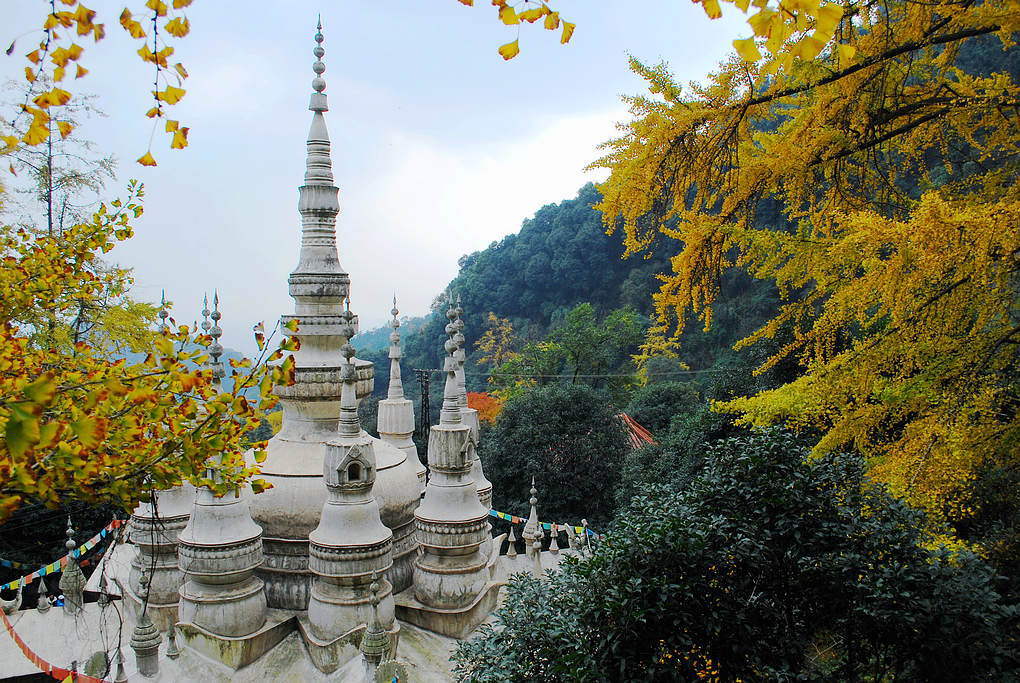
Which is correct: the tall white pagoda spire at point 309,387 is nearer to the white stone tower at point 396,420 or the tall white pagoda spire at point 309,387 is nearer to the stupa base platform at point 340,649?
the stupa base platform at point 340,649

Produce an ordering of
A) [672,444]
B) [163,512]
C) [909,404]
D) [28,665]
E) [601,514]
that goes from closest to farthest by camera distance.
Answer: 1. [909,404]
2. [163,512]
3. [28,665]
4. [672,444]
5. [601,514]

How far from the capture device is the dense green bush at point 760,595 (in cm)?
519

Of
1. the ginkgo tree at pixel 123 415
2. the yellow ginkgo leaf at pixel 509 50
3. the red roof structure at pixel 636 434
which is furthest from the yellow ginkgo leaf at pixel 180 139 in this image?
the red roof structure at pixel 636 434

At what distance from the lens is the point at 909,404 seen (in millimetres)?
6434

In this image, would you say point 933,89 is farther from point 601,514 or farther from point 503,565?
point 601,514

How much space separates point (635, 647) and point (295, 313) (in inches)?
234

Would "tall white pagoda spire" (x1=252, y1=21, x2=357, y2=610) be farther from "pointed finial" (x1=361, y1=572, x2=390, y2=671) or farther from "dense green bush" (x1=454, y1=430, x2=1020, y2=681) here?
"dense green bush" (x1=454, y1=430, x2=1020, y2=681)

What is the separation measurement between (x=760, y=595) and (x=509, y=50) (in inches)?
195

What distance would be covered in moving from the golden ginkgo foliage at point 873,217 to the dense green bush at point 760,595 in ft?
2.38

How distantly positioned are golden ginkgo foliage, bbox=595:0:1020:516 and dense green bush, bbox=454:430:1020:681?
0.72 metres

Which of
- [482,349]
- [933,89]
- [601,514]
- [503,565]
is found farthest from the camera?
[482,349]

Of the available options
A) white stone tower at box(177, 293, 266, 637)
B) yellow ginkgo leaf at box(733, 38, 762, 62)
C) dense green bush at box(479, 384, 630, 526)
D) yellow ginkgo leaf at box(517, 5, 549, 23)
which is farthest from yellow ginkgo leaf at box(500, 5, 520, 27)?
dense green bush at box(479, 384, 630, 526)

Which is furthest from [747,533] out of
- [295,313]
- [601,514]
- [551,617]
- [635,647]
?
[601,514]

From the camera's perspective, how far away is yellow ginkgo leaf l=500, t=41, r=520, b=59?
114 inches
